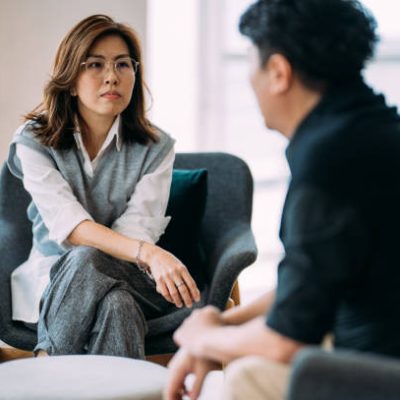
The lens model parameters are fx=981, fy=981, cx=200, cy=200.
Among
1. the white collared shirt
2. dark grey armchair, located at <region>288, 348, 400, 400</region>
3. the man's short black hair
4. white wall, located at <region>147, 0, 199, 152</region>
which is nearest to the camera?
dark grey armchair, located at <region>288, 348, 400, 400</region>

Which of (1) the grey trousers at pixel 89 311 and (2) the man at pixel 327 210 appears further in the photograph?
(1) the grey trousers at pixel 89 311

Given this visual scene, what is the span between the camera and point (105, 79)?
270 centimetres

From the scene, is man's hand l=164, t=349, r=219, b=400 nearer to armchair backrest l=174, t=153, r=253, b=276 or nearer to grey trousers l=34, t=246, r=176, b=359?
grey trousers l=34, t=246, r=176, b=359

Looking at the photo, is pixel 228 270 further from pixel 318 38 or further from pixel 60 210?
pixel 318 38

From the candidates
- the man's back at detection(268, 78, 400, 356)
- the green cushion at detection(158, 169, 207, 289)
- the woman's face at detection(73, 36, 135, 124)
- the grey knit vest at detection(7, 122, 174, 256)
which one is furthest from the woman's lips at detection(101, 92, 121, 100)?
the man's back at detection(268, 78, 400, 356)

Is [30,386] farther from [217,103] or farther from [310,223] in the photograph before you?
[217,103]

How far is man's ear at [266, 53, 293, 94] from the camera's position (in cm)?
154

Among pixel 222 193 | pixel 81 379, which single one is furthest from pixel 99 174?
pixel 81 379

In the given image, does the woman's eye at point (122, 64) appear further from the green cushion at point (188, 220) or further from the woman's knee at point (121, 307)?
the woman's knee at point (121, 307)

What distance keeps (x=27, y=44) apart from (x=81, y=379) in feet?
6.99

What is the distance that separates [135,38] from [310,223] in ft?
5.08

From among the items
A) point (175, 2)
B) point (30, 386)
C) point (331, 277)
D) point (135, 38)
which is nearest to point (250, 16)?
point (331, 277)

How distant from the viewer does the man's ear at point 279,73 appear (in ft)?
5.07

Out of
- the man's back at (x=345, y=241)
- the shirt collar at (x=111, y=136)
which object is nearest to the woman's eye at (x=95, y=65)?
the shirt collar at (x=111, y=136)
